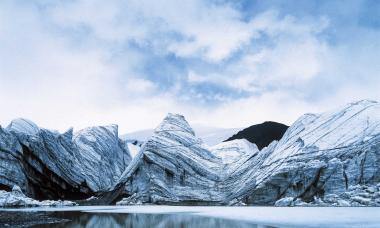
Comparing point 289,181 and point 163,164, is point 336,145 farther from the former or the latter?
point 163,164

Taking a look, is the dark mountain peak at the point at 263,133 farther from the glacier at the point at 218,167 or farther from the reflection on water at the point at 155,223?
the reflection on water at the point at 155,223

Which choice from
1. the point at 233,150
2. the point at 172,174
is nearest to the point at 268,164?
the point at 172,174

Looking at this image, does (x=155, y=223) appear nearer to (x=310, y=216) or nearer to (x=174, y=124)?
(x=310, y=216)

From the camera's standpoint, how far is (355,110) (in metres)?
37.3

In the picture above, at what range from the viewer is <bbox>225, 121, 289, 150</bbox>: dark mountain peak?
242 ft

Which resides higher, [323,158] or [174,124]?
[174,124]

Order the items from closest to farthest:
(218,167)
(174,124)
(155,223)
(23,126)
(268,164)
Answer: (155,223)
(268,164)
(23,126)
(218,167)
(174,124)

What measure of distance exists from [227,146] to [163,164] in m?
13.5

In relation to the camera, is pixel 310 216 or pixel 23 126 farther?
pixel 23 126

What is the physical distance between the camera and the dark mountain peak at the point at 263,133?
73812 millimetres

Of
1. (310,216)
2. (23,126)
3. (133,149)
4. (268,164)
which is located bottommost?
(310,216)

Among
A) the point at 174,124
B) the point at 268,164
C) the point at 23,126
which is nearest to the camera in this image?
the point at 268,164

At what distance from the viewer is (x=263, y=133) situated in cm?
7594

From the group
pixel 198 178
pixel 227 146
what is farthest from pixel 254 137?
pixel 198 178
